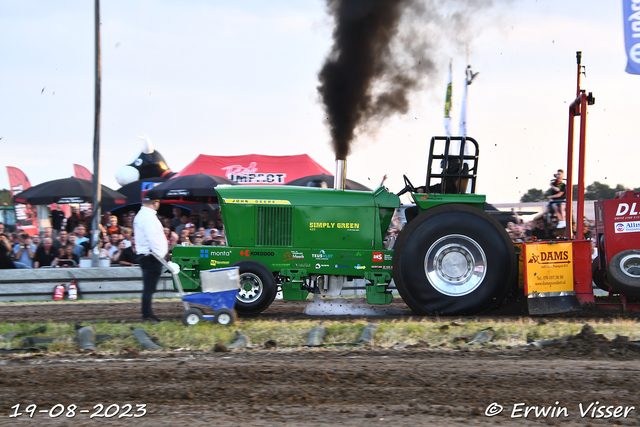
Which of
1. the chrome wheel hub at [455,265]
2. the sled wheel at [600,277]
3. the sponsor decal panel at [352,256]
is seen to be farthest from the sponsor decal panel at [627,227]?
the sponsor decal panel at [352,256]

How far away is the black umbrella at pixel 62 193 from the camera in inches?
625

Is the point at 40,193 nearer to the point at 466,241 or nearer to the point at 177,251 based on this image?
the point at 177,251

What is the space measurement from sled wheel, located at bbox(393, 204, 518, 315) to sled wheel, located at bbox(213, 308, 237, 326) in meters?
1.90

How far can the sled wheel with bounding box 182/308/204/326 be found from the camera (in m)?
6.33

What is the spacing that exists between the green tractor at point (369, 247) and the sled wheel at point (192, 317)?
93 cm

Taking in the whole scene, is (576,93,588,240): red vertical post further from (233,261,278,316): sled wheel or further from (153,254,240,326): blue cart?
(153,254,240,326): blue cart

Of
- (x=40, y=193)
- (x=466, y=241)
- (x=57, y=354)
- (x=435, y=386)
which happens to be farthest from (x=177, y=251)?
(x=40, y=193)

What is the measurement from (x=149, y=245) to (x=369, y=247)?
2.52 m

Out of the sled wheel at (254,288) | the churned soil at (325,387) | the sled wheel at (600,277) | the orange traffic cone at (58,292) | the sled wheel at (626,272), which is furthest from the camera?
the orange traffic cone at (58,292)

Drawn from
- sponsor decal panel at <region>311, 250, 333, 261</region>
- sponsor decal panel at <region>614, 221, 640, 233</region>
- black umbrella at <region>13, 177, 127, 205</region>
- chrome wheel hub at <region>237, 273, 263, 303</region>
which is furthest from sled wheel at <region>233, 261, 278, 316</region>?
black umbrella at <region>13, 177, 127, 205</region>

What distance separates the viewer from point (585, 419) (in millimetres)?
3418

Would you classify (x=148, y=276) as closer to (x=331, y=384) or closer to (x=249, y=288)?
(x=249, y=288)

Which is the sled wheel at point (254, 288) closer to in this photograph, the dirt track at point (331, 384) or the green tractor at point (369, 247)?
the green tractor at point (369, 247)

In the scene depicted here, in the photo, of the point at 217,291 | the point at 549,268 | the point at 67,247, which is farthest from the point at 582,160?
the point at 67,247
